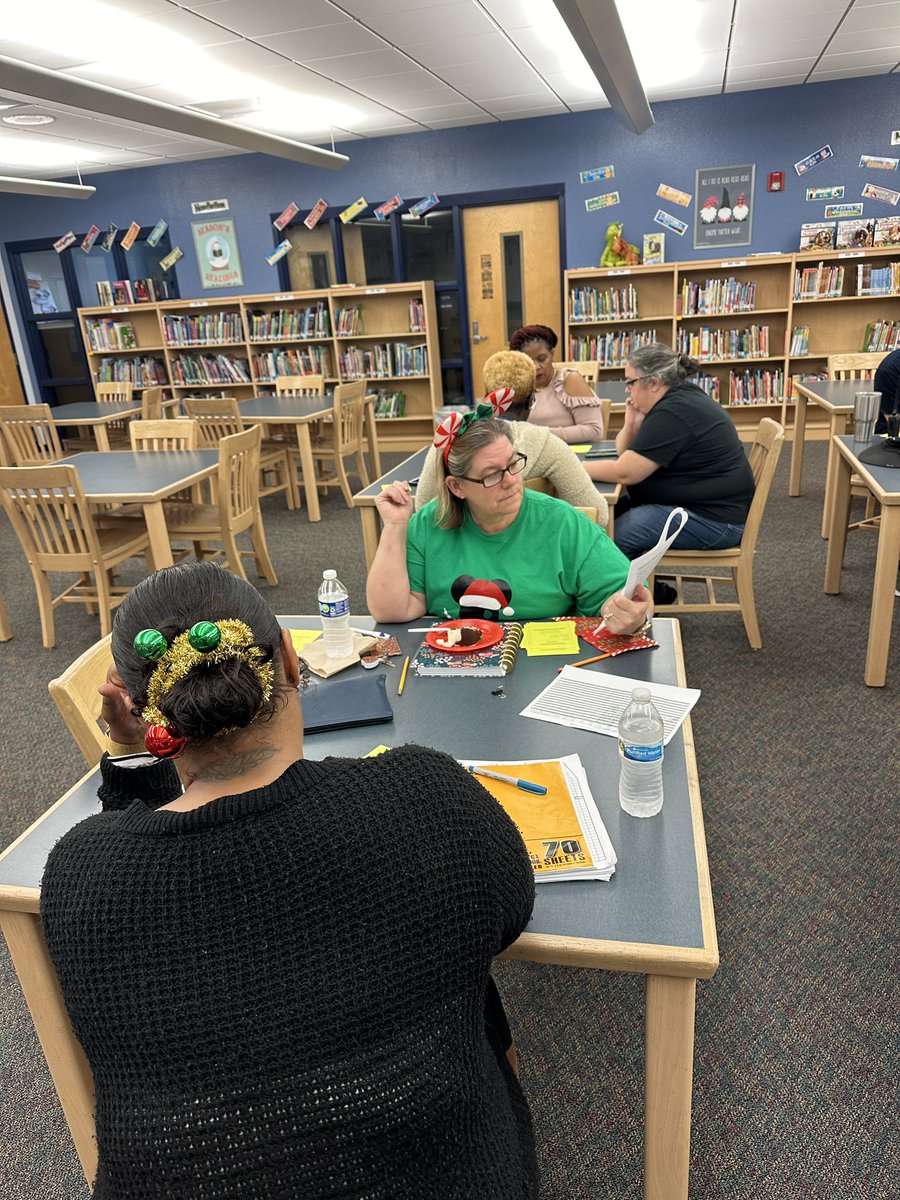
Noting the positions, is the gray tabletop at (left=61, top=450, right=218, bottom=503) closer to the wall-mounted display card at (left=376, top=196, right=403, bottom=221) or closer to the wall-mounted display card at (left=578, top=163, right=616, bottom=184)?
the wall-mounted display card at (left=376, top=196, right=403, bottom=221)

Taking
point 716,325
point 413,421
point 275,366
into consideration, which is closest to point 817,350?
point 716,325

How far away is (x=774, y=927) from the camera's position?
1.95 m

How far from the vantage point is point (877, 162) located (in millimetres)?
6777

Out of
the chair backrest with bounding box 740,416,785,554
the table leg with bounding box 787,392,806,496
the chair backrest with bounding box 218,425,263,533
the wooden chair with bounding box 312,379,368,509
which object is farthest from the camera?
the wooden chair with bounding box 312,379,368,509

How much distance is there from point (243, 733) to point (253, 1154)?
39 cm

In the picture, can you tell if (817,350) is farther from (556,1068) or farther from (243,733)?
(243,733)

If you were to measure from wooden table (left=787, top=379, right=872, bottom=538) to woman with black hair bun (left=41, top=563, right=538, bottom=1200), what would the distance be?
147 inches

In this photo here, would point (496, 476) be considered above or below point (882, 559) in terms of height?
above

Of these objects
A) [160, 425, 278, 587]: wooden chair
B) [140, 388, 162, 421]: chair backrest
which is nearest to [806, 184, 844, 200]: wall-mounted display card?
[160, 425, 278, 587]: wooden chair

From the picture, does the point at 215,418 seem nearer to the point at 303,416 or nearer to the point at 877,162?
the point at 303,416

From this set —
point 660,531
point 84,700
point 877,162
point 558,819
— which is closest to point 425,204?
point 877,162

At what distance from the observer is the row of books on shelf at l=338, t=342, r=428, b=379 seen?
7.85 m

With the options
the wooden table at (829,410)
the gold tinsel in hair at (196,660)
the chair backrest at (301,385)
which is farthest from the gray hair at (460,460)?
the chair backrest at (301,385)

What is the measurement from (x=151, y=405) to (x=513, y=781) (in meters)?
6.51
